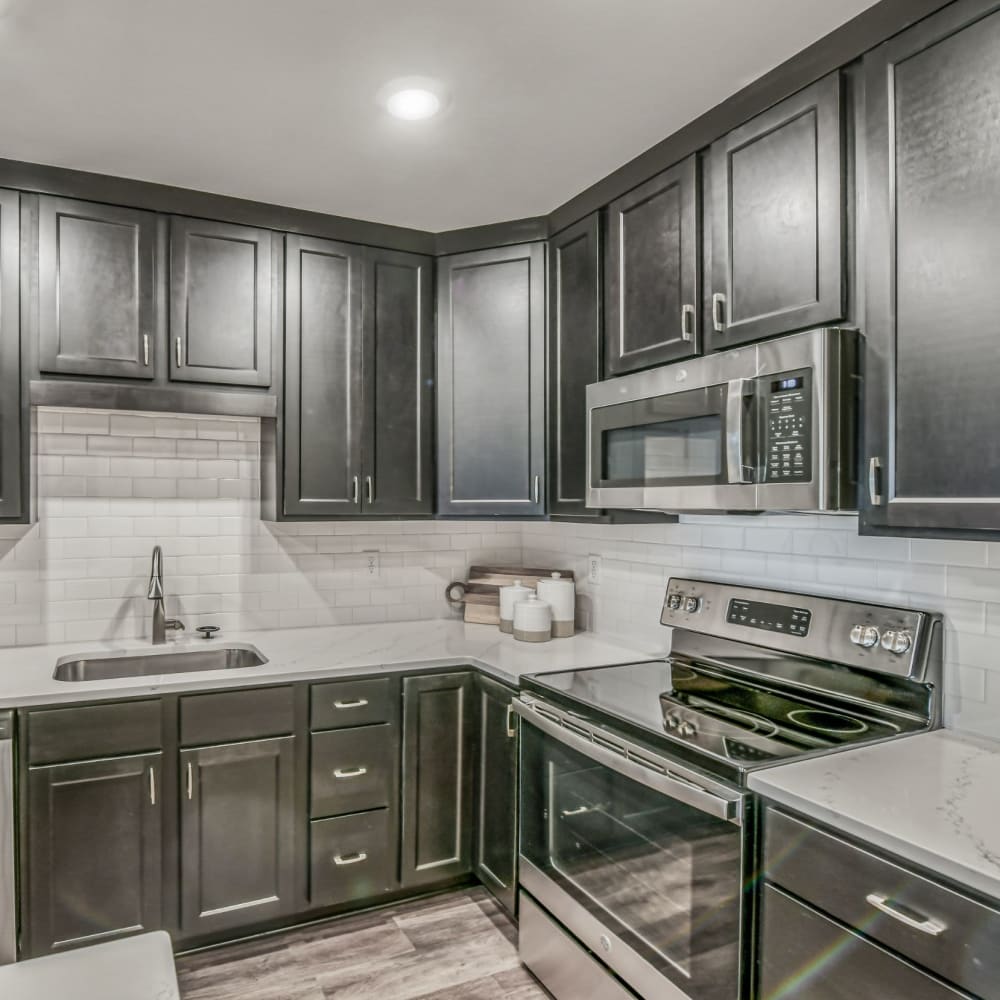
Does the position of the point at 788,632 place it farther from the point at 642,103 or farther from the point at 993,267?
the point at 642,103

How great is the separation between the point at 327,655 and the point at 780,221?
1.87 meters

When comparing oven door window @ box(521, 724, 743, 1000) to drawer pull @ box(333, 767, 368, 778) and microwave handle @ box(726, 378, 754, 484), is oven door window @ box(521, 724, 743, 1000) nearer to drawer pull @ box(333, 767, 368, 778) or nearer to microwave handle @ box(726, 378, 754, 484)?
drawer pull @ box(333, 767, 368, 778)

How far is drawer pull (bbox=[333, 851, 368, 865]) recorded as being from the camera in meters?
2.48

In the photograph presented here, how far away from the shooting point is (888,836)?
1.21 metres

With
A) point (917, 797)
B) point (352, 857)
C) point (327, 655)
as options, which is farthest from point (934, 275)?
point (352, 857)

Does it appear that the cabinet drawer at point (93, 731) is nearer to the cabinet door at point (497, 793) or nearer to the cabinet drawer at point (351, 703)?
the cabinet drawer at point (351, 703)

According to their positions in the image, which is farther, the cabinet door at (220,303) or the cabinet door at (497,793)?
the cabinet door at (220,303)

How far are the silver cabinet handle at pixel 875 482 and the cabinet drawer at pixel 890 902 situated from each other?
25.1 inches

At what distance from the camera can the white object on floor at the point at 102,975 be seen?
1143mm

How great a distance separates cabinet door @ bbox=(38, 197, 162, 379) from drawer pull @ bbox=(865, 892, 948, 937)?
236cm

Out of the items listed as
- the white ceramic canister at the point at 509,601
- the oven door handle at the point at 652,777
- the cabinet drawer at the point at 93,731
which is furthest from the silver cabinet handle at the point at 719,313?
the cabinet drawer at the point at 93,731

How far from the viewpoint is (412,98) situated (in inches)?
76.2

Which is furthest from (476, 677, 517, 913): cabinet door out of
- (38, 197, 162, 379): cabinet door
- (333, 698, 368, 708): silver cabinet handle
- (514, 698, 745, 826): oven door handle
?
(38, 197, 162, 379): cabinet door

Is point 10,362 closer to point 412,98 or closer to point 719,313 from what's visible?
point 412,98
